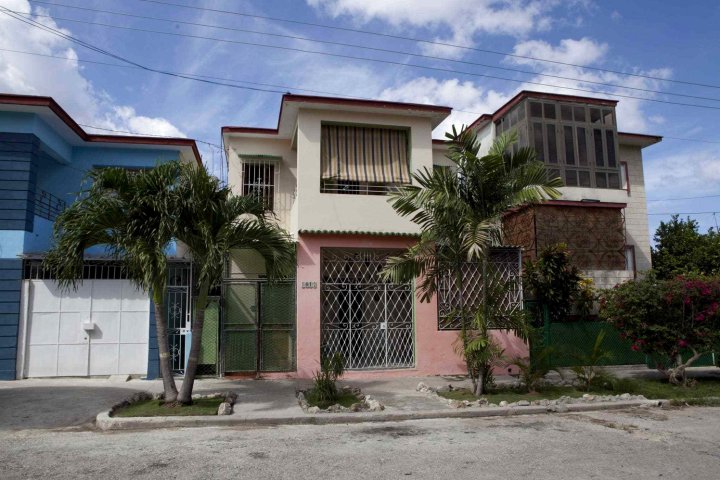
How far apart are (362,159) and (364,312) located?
3903 millimetres

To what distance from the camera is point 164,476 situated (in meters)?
5.38

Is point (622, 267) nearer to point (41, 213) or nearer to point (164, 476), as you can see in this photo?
point (164, 476)

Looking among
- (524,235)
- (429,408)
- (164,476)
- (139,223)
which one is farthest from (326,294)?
(164,476)

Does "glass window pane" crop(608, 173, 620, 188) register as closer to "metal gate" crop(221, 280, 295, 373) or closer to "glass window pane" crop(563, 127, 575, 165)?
"glass window pane" crop(563, 127, 575, 165)

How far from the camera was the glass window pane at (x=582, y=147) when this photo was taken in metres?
17.7

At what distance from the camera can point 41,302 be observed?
11.9m

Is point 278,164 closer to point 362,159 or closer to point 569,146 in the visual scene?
point 362,159

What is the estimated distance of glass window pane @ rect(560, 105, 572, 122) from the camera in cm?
1777

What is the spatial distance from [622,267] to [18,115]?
17.0 meters

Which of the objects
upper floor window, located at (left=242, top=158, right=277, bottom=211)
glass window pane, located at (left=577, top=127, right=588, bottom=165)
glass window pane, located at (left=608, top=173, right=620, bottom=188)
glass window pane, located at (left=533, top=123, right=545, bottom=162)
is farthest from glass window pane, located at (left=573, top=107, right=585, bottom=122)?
upper floor window, located at (left=242, top=158, right=277, bottom=211)

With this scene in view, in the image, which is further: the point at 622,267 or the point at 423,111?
the point at 622,267

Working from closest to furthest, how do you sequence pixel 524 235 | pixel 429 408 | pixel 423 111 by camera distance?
pixel 429 408
pixel 423 111
pixel 524 235

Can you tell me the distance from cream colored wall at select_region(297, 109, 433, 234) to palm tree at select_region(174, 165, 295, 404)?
3.33 m

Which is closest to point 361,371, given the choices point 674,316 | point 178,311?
point 178,311
